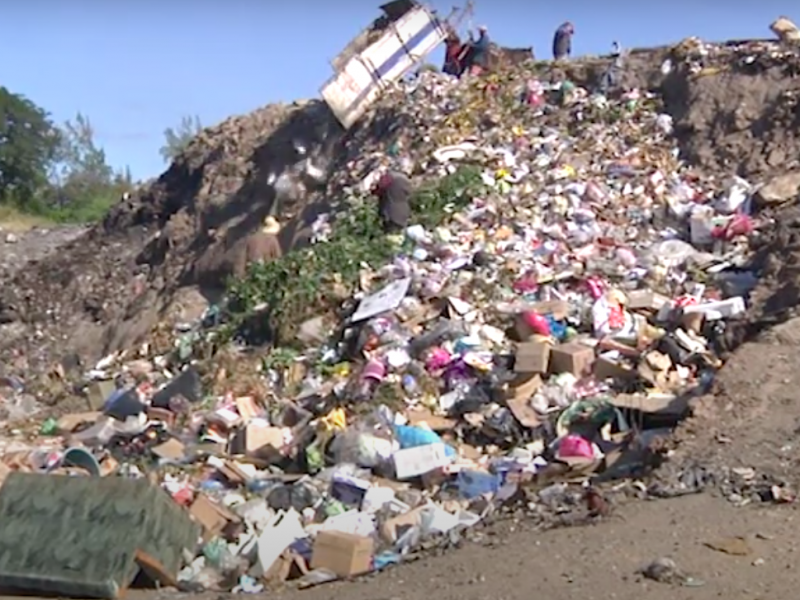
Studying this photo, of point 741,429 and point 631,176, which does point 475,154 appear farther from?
point 741,429

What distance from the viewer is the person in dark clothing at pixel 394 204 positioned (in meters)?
13.0

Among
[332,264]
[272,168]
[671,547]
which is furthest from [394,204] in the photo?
[671,547]

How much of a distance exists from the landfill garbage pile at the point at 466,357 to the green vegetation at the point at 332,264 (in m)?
0.04

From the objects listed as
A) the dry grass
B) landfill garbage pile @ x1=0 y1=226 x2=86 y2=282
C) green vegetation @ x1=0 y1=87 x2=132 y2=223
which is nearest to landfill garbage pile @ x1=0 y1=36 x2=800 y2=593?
landfill garbage pile @ x1=0 y1=226 x2=86 y2=282

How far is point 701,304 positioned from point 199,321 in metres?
5.85

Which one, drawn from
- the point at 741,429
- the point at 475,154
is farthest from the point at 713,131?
the point at 741,429

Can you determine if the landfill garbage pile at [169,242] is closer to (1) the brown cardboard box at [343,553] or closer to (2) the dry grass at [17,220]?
(1) the brown cardboard box at [343,553]

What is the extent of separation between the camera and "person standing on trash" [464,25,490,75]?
16.8m

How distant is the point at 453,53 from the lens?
55.8ft

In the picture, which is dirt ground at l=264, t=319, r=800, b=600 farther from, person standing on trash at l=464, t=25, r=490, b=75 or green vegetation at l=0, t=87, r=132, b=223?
green vegetation at l=0, t=87, r=132, b=223

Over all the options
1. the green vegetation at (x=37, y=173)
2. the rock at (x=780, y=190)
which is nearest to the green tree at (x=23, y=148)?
the green vegetation at (x=37, y=173)

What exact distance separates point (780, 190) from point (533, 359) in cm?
345

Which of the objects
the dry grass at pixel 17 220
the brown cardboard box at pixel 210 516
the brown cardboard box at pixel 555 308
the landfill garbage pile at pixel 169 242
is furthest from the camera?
the dry grass at pixel 17 220

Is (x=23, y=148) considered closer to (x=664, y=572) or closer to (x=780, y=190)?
(x=780, y=190)
